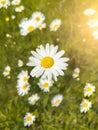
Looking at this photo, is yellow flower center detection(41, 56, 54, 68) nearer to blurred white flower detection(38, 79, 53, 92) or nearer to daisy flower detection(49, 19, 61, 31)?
blurred white flower detection(38, 79, 53, 92)

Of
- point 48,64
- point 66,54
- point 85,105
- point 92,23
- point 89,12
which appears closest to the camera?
point 48,64

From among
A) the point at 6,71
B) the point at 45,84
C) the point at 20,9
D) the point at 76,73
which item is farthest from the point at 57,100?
the point at 20,9

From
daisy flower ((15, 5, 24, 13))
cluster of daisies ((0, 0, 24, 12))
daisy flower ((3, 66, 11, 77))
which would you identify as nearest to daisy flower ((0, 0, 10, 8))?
cluster of daisies ((0, 0, 24, 12))

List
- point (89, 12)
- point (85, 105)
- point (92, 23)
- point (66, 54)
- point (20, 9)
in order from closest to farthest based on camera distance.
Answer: point (85, 105) < point (66, 54) < point (92, 23) < point (89, 12) < point (20, 9)

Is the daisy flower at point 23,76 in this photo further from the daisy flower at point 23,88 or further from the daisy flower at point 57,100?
the daisy flower at point 57,100

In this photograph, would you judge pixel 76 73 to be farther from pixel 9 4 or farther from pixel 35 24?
pixel 9 4

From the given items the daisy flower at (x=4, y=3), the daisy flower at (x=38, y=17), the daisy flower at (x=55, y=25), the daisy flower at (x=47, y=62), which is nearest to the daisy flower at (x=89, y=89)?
the daisy flower at (x=47, y=62)

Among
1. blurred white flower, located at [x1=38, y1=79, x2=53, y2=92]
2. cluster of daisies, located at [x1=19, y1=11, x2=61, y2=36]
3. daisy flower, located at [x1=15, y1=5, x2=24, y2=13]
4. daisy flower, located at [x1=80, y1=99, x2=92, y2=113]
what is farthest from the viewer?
daisy flower, located at [x1=15, y1=5, x2=24, y2=13]
